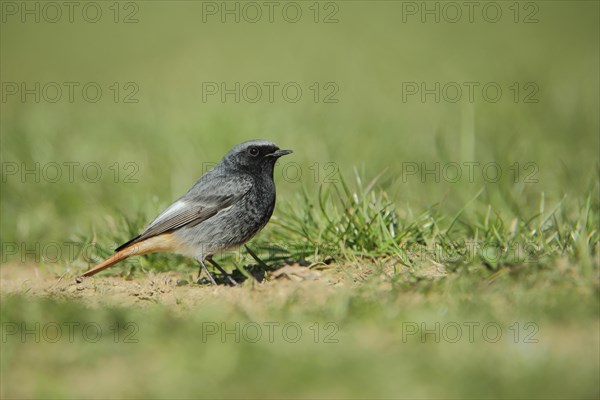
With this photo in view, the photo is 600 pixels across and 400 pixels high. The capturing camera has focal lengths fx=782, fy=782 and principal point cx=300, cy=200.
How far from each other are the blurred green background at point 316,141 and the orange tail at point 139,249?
804 mm

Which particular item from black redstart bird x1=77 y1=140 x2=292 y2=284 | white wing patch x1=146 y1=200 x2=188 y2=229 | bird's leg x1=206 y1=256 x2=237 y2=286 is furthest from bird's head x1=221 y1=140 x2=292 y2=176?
bird's leg x1=206 y1=256 x2=237 y2=286

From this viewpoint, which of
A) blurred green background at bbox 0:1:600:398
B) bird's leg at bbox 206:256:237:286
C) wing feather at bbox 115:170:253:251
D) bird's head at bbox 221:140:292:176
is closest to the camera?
blurred green background at bbox 0:1:600:398

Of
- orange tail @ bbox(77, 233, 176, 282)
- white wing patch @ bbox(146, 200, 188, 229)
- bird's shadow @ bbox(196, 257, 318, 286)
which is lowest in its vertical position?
bird's shadow @ bbox(196, 257, 318, 286)

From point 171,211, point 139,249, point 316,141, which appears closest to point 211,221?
point 171,211

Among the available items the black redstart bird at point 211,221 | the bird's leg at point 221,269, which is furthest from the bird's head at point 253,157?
the bird's leg at point 221,269

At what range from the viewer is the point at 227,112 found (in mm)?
9938

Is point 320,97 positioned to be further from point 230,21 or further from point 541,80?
point 230,21

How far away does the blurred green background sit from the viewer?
13.1ft

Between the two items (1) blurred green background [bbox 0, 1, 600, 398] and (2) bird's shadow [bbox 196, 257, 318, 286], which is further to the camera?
(2) bird's shadow [bbox 196, 257, 318, 286]

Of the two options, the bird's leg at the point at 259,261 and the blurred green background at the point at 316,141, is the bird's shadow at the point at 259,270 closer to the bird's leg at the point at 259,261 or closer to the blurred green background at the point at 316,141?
the bird's leg at the point at 259,261

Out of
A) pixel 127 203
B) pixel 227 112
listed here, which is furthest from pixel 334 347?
pixel 227 112

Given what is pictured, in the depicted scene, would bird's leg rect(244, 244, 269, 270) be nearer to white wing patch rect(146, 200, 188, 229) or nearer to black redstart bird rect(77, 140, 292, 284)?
black redstart bird rect(77, 140, 292, 284)

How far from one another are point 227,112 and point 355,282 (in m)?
4.92

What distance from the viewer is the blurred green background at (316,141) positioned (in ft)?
13.1
